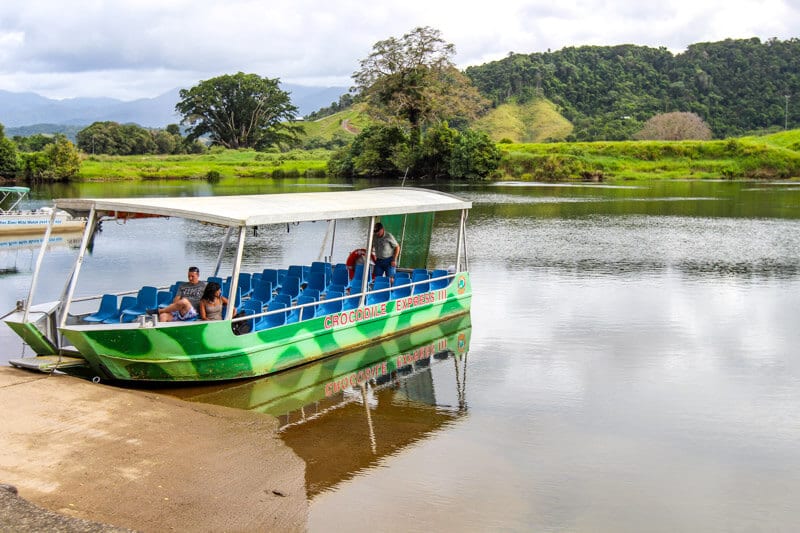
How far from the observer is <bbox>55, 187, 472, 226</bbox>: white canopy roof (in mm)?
12688

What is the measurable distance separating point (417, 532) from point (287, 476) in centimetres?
196

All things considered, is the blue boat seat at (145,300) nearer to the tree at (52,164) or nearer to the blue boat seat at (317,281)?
the blue boat seat at (317,281)

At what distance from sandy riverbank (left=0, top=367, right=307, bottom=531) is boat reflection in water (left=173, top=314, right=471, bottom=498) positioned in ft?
1.37

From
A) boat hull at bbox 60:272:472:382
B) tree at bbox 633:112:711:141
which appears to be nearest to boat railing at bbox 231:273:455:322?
boat hull at bbox 60:272:472:382

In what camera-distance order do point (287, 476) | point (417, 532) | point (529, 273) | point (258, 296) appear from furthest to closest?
point (529, 273) < point (258, 296) < point (287, 476) < point (417, 532)

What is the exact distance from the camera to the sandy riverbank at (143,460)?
8602 mm

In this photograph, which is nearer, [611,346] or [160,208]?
[160,208]

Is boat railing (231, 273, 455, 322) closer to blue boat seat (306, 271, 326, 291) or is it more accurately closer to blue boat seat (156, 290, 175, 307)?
blue boat seat (306, 271, 326, 291)

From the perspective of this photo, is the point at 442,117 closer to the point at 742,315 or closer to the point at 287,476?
the point at 742,315

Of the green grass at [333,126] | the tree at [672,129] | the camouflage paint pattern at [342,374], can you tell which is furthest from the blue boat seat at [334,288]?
the green grass at [333,126]

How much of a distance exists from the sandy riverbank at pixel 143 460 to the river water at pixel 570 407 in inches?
18.6

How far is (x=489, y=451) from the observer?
11078mm

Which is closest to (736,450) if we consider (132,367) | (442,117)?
(132,367)

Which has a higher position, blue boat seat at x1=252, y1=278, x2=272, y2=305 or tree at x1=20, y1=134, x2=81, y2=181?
tree at x1=20, y1=134, x2=81, y2=181
